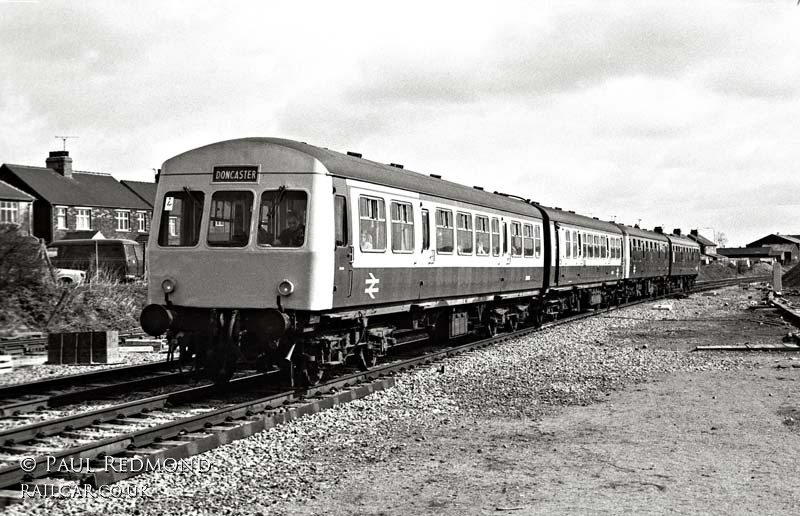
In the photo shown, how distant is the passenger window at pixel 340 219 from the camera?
11.3m

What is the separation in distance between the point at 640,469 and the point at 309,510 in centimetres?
304

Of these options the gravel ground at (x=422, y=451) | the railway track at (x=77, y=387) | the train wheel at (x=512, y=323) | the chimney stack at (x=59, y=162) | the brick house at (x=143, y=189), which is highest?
the chimney stack at (x=59, y=162)

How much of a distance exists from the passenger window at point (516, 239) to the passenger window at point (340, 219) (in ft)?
31.3

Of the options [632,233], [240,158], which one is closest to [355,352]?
[240,158]

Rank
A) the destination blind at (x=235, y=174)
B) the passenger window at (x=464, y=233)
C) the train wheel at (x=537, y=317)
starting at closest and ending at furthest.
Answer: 1. the destination blind at (x=235, y=174)
2. the passenger window at (x=464, y=233)
3. the train wheel at (x=537, y=317)

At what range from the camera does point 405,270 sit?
13.9 metres

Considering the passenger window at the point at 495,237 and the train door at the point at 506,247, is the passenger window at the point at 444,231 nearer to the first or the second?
the passenger window at the point at 495,237

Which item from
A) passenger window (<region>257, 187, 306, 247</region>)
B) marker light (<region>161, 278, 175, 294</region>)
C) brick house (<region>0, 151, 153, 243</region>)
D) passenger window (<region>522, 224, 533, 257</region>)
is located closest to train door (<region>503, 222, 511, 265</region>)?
passenger window (<region>522, 224, 533, 257</region>)

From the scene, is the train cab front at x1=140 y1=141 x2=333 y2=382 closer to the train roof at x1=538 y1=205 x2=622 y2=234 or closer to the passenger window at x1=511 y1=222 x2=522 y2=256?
the passenger window at x1=511 y1=222 x2=522 y2=256

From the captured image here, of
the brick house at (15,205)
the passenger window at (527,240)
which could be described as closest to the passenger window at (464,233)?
the passenger window at (527,240)

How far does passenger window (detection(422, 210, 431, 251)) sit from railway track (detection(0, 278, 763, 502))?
111 inches

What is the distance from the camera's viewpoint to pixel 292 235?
11.0 meters

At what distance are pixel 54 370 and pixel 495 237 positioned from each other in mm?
9692

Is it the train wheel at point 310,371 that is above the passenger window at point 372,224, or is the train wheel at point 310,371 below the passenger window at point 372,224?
below
